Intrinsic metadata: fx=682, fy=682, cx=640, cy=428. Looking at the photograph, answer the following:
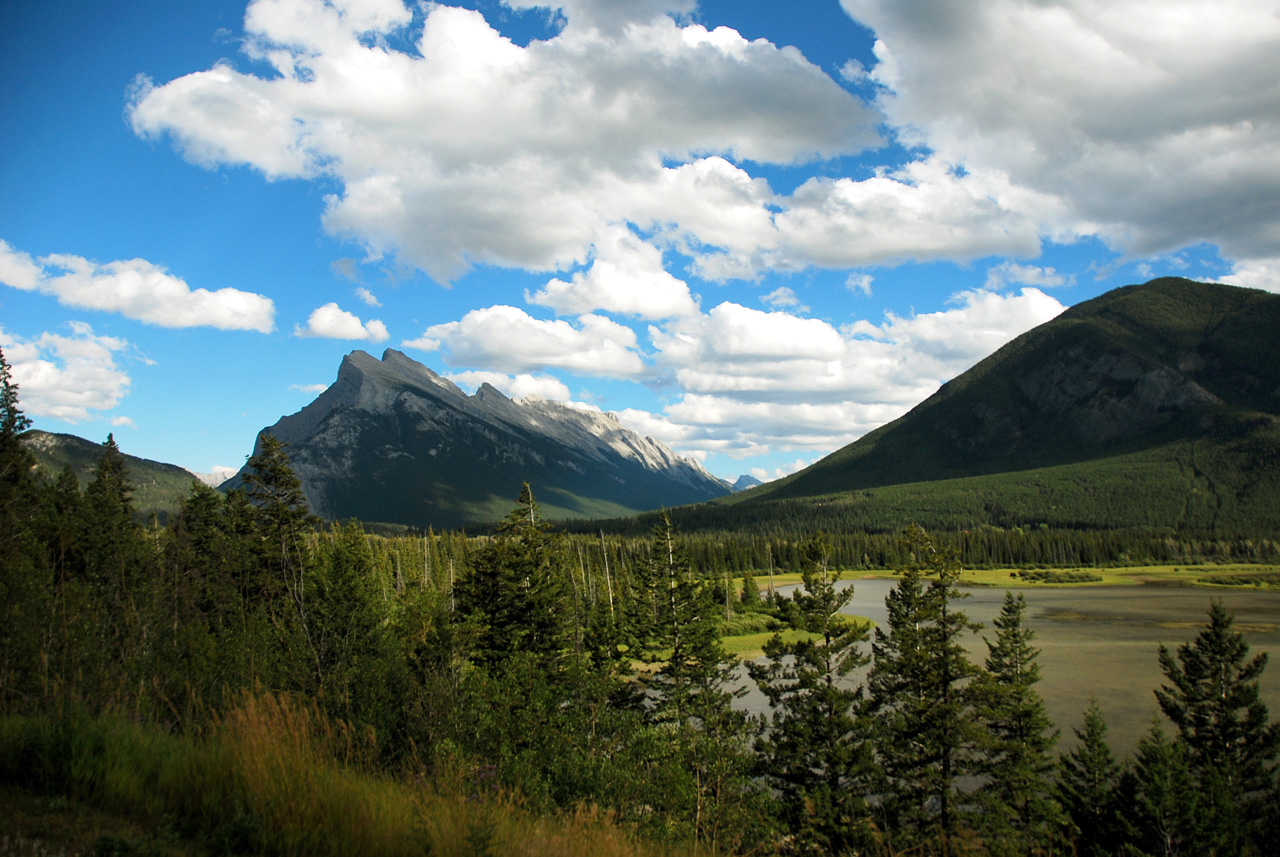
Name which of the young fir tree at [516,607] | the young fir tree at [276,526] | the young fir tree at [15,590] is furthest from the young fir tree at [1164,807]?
A: the young fir tree at [276,526]

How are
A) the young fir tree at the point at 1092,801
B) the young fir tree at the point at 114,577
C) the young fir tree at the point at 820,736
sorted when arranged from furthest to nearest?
the young fir tree at the point at 1092,801
the young fir tree at the point at 820,736
the young fir tree at the point at 114,577

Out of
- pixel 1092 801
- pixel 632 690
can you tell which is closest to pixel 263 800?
pixel 632 690

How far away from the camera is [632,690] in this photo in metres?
33.3

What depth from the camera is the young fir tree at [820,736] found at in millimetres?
23375

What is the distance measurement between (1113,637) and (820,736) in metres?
58.0

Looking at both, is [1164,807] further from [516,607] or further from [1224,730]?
[516,607]

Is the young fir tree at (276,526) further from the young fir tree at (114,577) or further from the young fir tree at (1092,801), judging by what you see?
the young fir tree at (1092,801)

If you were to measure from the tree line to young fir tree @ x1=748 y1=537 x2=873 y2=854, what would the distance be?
0.37 feet

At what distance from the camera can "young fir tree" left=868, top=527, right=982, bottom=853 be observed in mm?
22812

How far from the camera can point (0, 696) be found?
29.4ft

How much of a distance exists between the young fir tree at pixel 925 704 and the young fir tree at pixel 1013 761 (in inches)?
31.2

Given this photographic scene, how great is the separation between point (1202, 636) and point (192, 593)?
136ft

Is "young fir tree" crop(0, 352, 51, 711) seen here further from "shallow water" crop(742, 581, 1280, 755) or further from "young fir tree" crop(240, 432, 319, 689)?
"shallow water" crop(742, 581, 1280, 755)

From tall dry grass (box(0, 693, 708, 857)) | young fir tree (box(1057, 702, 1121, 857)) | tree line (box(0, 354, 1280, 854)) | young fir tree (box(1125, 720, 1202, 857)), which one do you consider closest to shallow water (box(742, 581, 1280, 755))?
young fir tree (box(1057, 702, 1121, 857))
